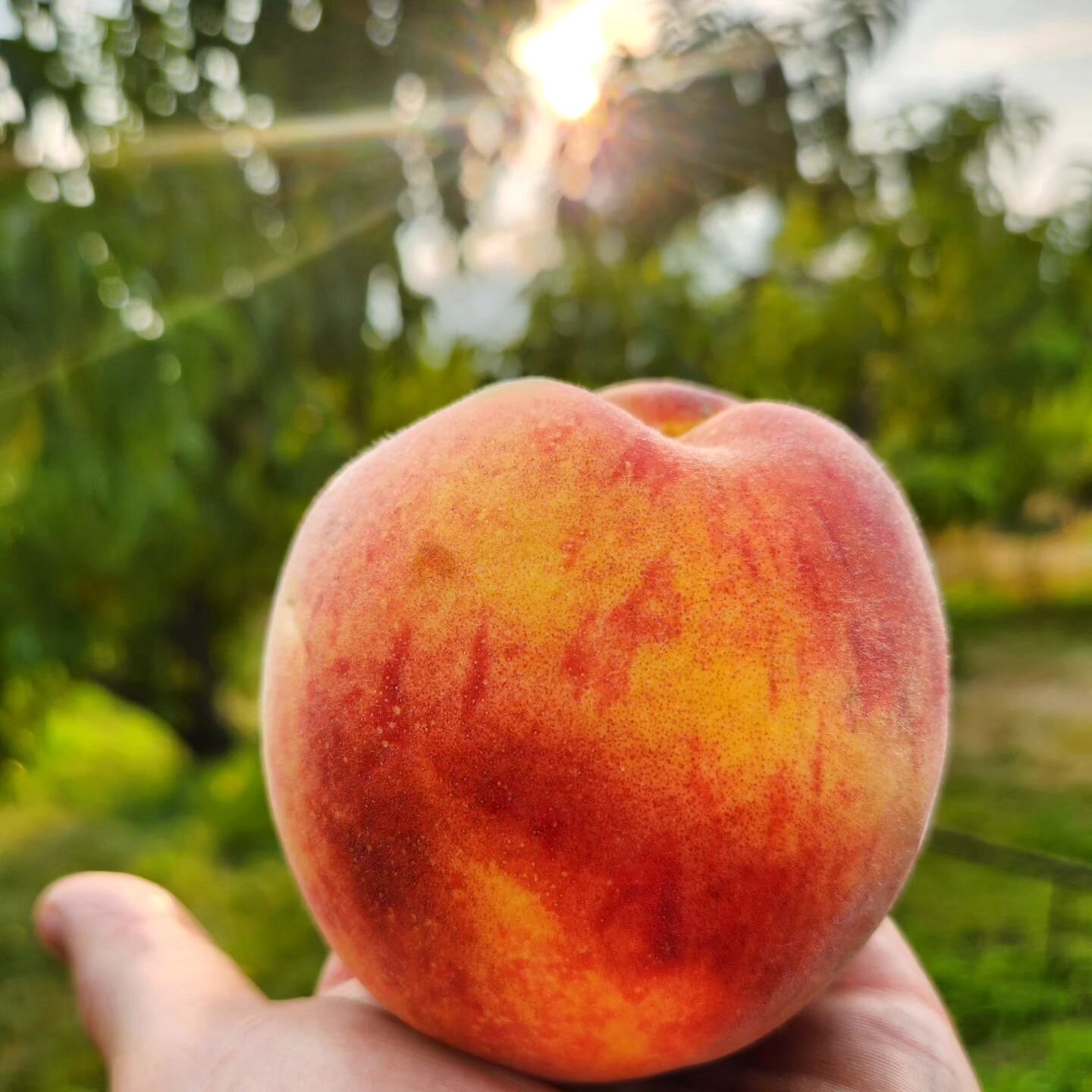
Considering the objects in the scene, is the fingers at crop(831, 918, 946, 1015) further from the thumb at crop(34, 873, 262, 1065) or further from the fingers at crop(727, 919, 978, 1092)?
the thumb at crop(34, 873, 262, 1065)

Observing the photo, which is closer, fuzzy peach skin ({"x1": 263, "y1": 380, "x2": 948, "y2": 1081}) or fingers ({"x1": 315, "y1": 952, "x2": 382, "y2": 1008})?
fuzzy peach skin ({"x1": 263, "y1": 380, "x2": 948, "y2": 1081})

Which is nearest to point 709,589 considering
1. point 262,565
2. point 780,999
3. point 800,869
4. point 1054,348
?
point 800,869

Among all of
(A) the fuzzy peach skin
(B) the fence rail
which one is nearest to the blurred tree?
(A) the fuzzy peach skin

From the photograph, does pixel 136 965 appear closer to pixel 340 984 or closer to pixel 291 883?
pixel 340 984

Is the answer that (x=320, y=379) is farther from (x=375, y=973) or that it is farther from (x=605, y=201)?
(x=375, y=973)

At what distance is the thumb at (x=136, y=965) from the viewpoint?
1040mm

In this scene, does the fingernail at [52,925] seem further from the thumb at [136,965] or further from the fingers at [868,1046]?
the fingers at [868,1046]

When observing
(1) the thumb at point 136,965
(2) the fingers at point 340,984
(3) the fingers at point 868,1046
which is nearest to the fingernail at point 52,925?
(1) the thumb at point 136,965

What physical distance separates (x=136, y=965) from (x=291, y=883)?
202 centimetres

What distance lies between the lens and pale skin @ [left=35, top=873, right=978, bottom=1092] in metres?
0.88

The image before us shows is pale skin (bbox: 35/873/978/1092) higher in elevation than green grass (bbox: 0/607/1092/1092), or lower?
higher

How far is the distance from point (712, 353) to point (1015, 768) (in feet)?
5.95

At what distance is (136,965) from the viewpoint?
1.14 meters

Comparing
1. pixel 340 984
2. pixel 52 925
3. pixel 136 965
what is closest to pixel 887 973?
pixel 340 984
